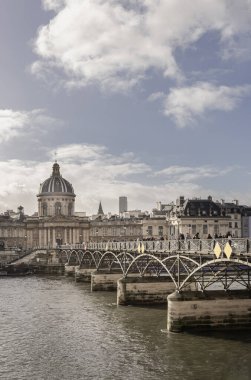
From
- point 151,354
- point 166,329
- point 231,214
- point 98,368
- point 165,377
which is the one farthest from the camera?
point 231,214

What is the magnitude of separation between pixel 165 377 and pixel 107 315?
751 inches

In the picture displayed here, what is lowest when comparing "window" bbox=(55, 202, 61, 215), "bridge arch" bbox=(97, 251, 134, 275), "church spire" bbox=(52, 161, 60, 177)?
"bridge arch" bbox=(97, 251, 134, 275)

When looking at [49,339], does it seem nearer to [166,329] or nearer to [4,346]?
[4,346]

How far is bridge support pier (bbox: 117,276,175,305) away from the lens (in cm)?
4988

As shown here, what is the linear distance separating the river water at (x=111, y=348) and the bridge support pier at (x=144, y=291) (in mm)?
1998

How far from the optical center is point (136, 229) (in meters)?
166

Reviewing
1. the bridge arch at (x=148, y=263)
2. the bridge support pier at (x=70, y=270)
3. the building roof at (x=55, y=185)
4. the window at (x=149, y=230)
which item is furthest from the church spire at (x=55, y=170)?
the bridge arch at (x=148, y=263)

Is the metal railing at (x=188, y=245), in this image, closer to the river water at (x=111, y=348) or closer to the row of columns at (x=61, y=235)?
the river water at (x=111, y=348)

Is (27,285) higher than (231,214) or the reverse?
the reverse

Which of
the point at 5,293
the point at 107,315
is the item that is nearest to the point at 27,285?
the point at 5,293

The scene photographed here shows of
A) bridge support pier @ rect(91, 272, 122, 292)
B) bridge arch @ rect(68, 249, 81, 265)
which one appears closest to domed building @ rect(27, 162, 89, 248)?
bridge arch @ rect(68, 249, 81, 265)

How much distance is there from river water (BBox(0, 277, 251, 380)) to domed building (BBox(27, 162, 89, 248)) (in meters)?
117

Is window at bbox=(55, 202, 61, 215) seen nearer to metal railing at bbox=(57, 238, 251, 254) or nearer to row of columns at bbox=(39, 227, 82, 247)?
row of columns at bbox=(39, 227, 82, 247)

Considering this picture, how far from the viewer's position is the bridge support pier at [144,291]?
4988 cm
